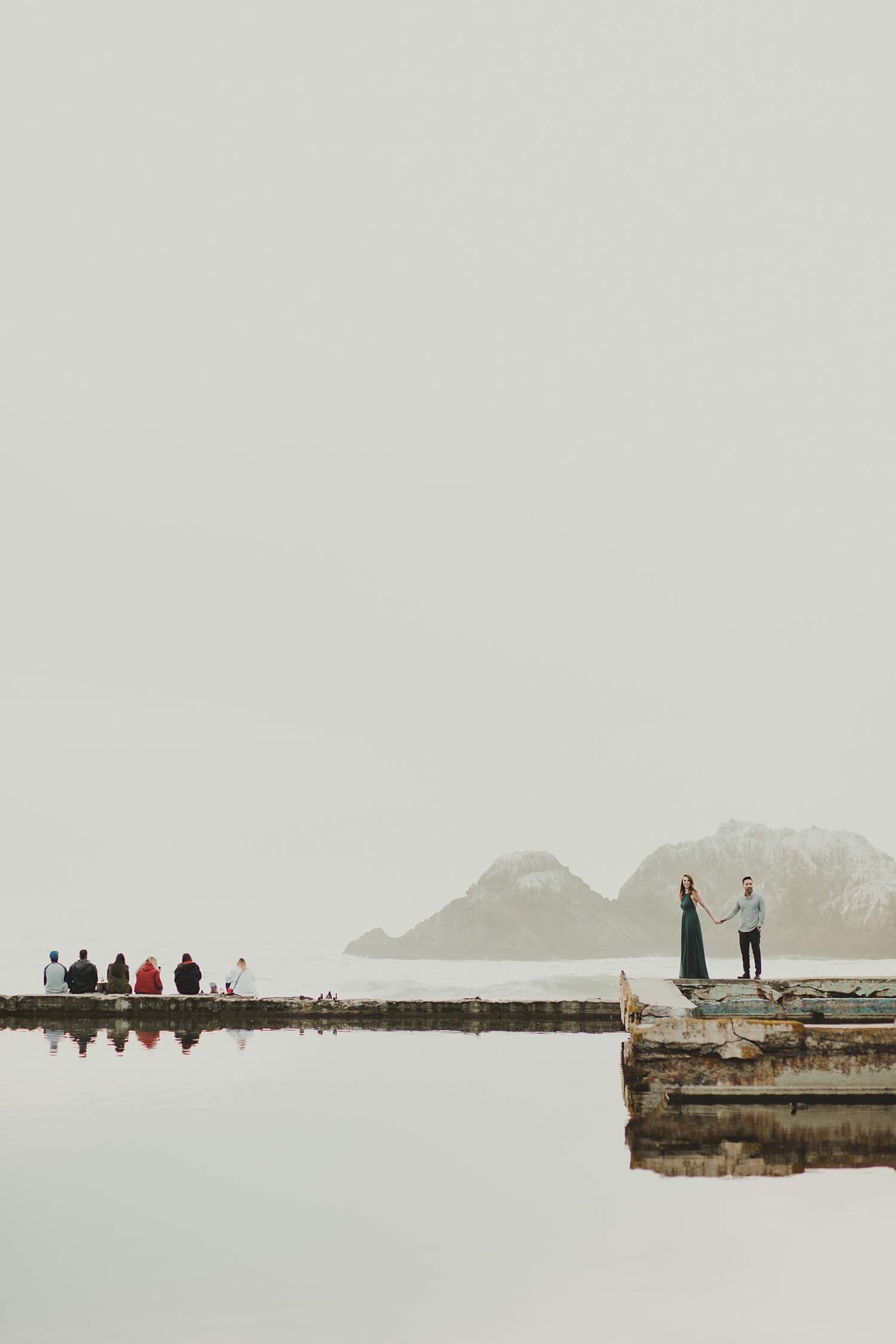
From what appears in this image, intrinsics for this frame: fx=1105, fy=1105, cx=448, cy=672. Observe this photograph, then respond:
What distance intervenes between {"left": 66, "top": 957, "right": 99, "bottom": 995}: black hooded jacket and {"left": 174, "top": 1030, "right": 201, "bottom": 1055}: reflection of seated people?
3176mm

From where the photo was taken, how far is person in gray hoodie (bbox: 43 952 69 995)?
1731 cm

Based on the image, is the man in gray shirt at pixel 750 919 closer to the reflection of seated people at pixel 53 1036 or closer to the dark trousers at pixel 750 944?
the dark trousers at pixel 750 944

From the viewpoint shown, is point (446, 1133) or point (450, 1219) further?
point (446, 1133)

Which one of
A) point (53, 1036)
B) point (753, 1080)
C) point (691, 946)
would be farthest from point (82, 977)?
point (753, 1080)

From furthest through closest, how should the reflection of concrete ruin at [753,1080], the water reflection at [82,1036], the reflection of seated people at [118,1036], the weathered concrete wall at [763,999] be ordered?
1. the reflection of seated people at [118,1036]
2. the water reflection at [82,1036]
3. the weathered concrete wall at [763,999]
4. the reflection of concrete ruin at [753,1080]

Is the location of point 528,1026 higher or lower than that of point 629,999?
lower

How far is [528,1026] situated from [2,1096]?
300 inches

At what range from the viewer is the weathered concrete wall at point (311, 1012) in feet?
50.2

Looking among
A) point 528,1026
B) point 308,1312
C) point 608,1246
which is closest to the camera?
point 308,1312

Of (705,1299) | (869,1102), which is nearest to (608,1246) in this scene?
(705,1299)

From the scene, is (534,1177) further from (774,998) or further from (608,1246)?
(774,998)

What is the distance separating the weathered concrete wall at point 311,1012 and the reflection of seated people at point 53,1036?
515 mm

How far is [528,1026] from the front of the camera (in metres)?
15.1

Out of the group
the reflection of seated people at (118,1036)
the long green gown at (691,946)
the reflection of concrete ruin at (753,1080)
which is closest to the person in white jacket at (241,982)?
the reflection of seated people at (118,1036)
